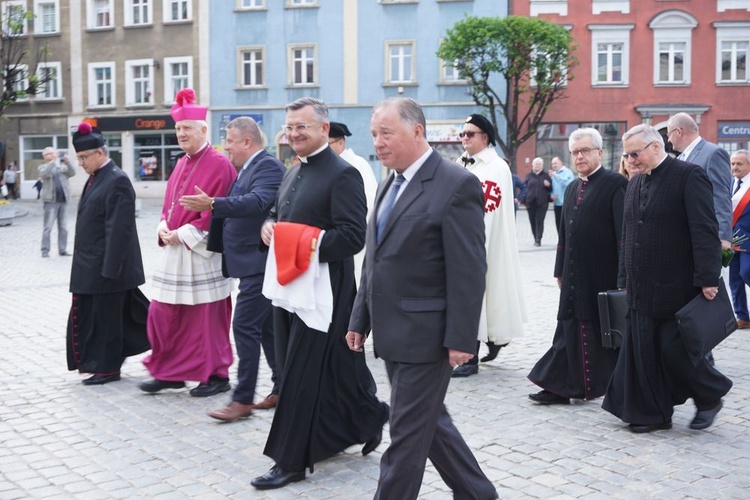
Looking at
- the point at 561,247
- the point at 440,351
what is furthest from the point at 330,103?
the point at 440,351

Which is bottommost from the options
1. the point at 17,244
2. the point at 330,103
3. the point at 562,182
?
the point at 17,244

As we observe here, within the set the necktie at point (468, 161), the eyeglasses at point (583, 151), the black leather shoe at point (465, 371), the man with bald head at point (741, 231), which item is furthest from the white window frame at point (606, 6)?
the eyeglasses at point (583, 151)

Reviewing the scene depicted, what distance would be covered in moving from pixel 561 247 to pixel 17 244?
1742cm

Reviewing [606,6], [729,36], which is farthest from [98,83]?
[729,36]

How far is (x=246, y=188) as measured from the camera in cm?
654

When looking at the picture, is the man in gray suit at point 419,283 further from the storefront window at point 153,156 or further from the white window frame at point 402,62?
the storefront window at point 153,156

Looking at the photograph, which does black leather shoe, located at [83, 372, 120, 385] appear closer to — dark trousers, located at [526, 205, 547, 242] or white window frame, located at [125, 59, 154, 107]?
dark trousers, located at [526, 205, 547, 242]

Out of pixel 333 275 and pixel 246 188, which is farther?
pixel 246 188

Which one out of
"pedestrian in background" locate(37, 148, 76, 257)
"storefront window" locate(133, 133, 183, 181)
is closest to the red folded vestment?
"pedestrian in background" locate(37, 148, 76, 257)

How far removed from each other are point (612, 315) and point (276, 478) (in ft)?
8.19

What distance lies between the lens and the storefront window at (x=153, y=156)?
43.8 m

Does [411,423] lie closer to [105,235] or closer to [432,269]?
[432,269]

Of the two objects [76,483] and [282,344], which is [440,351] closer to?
[282,344]

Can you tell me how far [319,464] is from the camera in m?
5.37
